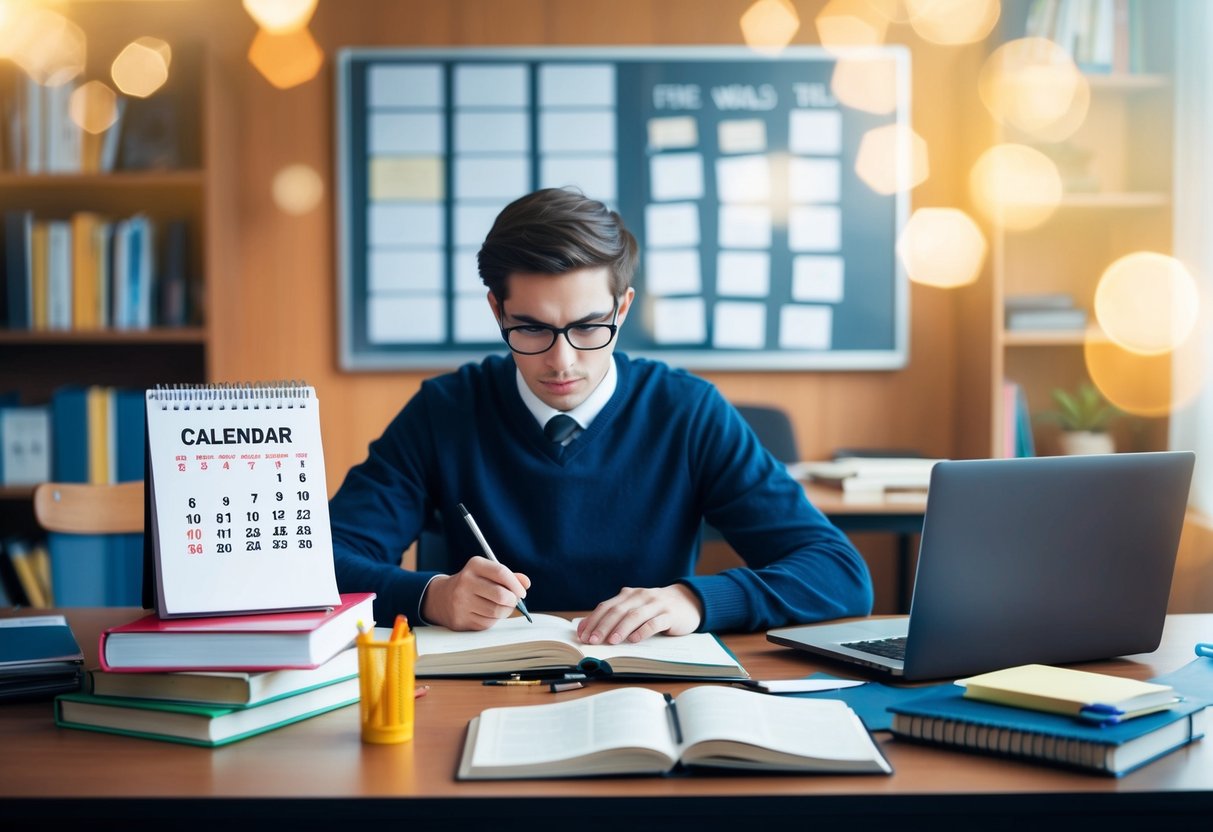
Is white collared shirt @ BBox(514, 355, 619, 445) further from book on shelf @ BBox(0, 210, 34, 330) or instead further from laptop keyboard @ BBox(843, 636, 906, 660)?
book on shelf @ BBox(0, 210, 34, 330)

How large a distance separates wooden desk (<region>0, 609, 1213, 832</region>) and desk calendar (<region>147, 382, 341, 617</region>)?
0.16 m

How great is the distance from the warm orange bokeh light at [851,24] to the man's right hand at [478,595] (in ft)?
8.47

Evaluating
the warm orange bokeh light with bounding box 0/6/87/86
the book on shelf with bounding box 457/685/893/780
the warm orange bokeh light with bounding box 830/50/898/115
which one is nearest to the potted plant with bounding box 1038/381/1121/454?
the warm orange bokeh light with bounding box 830/50/898/115

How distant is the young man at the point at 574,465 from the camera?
1.53 meters

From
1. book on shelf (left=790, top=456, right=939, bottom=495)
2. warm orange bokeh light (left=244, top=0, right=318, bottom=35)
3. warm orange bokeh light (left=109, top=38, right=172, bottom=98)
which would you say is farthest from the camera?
warm orange bokeh light (left=244, top=0, right=318, bottom=35)

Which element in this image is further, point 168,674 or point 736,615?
point 736,615

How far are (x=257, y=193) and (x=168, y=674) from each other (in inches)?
103

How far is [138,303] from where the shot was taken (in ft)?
10.1

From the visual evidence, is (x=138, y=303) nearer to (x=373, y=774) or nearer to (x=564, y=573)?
(x=564, y=573)

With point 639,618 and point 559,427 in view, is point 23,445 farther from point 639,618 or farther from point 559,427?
point 639,618

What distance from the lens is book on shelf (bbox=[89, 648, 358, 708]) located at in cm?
97

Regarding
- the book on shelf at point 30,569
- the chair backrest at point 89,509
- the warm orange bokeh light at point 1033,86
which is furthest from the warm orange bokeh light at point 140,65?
the warm orange bokeh light at point 1033,86

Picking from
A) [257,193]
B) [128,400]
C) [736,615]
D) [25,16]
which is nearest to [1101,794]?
[736,615]

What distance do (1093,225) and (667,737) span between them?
2.96 meters
